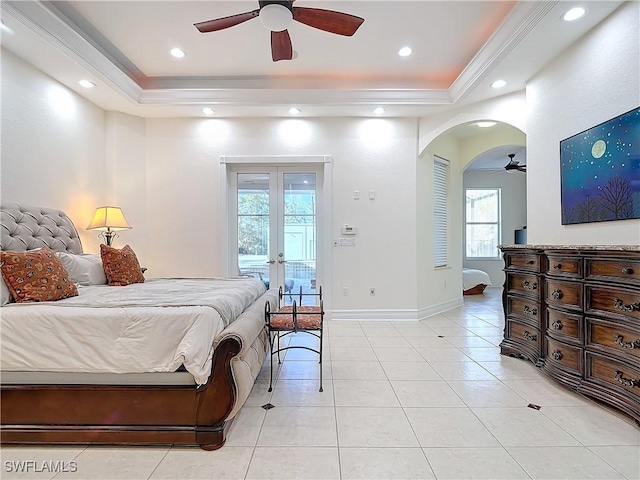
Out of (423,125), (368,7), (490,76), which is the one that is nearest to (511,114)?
(490,76)

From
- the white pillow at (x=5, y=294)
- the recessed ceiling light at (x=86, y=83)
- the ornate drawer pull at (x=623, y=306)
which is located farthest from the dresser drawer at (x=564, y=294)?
the recessed ceiling light at (x=86, y=83)

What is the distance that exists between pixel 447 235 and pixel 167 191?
437 centimetres

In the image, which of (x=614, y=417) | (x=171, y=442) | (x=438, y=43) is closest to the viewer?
(x=171, y=442)

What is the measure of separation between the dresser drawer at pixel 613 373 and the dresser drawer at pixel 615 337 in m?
0.07

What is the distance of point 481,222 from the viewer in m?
8.37

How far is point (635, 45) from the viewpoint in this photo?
233 centimetres

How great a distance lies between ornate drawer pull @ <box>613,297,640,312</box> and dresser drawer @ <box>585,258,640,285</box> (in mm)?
129

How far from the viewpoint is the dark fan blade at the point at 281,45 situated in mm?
2605

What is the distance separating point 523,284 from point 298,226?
9.56ft

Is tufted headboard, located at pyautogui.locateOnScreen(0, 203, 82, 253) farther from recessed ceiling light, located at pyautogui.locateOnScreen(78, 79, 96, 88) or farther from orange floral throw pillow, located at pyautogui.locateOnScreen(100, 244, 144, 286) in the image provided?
recessed ceiling light, located at pyautogui.locateOnScreen(78, 79, 96, 88)

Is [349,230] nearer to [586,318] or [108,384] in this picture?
[586,318]

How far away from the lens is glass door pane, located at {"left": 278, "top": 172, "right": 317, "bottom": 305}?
4.96 meters

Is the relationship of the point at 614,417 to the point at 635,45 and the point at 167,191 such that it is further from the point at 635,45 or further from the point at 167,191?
the point at 167,191

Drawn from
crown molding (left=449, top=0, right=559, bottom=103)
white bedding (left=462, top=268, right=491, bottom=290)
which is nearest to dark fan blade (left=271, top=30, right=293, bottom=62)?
crown molding (left=449, top=0, right=559, bottom=103)
